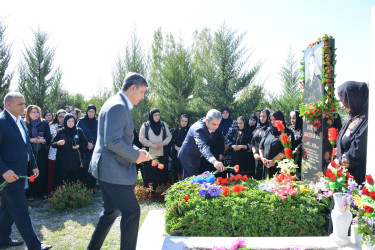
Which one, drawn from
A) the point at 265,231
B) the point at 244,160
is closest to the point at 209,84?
the point at 244,160

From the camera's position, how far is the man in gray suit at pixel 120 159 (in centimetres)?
300

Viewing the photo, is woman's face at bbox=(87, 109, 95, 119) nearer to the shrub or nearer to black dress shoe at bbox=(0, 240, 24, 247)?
the shrub

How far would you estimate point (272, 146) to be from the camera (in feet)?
19.4

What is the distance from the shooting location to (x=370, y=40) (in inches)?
125

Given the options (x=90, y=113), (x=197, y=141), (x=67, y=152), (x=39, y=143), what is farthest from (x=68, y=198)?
(x=197, y=141)

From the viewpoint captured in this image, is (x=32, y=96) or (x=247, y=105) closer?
(x=247, y=105)

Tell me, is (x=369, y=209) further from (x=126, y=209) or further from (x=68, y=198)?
(x=68, y=198)

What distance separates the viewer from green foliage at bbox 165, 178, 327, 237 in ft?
13.0

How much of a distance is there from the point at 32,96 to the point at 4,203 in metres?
8.51

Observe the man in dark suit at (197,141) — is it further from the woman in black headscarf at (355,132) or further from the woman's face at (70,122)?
the woman's face at (70,122)

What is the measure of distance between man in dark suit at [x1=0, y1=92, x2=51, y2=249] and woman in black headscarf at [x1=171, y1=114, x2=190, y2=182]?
13.6ft

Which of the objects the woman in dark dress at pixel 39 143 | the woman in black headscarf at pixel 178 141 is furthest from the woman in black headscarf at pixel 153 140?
the woman in dark dress at pixel 39 143

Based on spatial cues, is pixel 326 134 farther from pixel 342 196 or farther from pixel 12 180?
pixel 12 180

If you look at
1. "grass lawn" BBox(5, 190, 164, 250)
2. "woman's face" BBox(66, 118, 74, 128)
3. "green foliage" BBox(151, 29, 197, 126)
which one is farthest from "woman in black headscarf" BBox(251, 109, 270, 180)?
"woman's face" BBox(66, 118, 74, 128)
